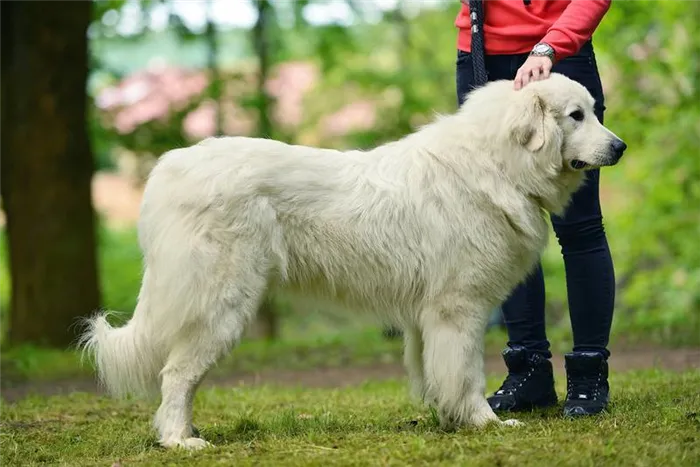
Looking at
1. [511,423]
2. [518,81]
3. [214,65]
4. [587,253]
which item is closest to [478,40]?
[518,81]

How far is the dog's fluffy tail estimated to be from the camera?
409 cm

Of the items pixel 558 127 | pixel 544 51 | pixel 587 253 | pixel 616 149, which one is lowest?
pixel 587 253

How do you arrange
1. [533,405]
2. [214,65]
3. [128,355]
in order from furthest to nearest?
[214,65]
[533,405]
[128,355]

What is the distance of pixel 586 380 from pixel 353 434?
126 centimetres

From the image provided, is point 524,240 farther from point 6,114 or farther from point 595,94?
point 6,114

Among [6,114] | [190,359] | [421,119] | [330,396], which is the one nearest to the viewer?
[190,359]

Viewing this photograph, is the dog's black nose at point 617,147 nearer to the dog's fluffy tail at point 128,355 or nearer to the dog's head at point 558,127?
the dog's head at point 558,127

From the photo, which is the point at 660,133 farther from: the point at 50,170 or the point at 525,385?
the point at 525,385

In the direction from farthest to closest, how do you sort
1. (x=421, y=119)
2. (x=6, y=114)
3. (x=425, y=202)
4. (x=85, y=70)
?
(x=421, y=119) → (x=6, y=114) → (x=85, y=70) → (x=425, y=202)

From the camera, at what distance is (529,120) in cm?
426

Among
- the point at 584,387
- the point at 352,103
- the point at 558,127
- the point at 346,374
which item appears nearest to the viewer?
the point at 558,127

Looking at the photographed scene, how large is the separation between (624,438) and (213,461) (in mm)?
1634

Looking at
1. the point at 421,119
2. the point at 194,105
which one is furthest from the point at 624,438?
the point at 421,119

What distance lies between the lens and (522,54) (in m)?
4.73
